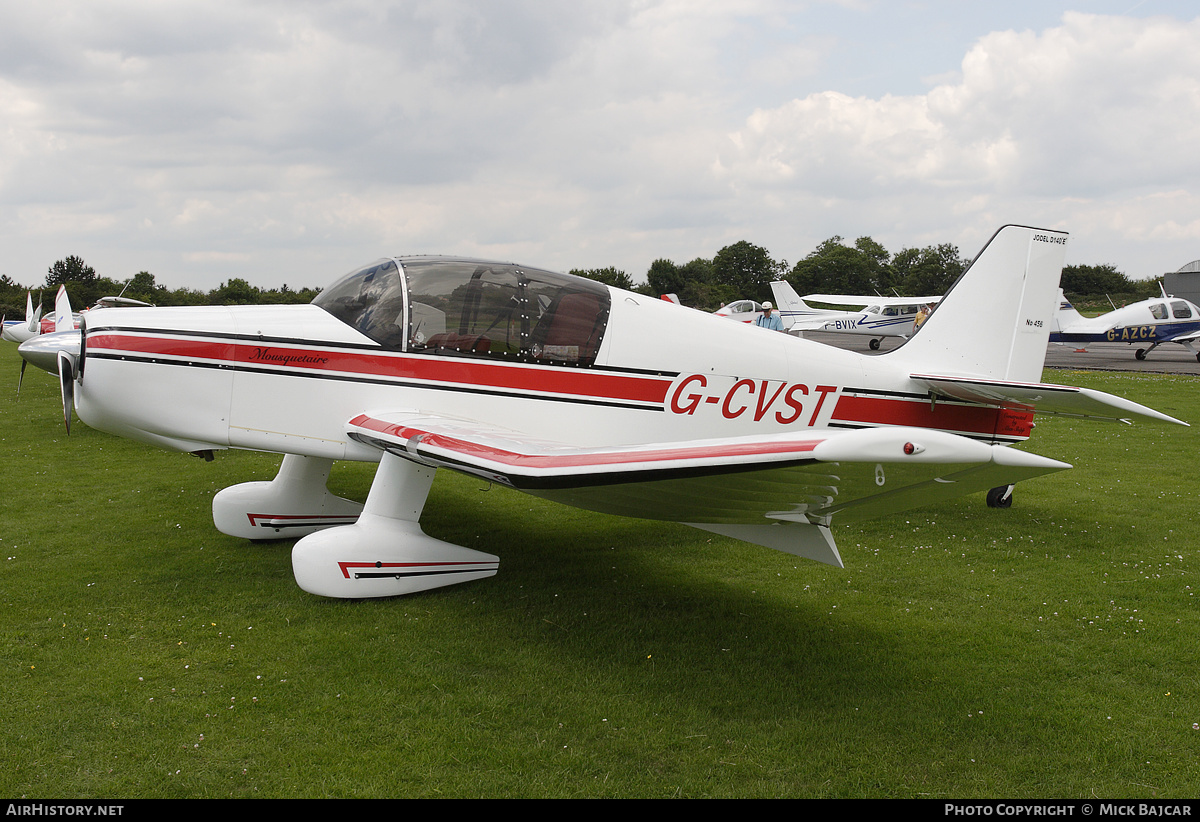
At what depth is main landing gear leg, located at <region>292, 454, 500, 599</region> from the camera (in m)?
4.55

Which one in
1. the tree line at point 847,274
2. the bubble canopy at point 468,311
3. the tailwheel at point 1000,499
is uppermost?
the tree line at point 847,274

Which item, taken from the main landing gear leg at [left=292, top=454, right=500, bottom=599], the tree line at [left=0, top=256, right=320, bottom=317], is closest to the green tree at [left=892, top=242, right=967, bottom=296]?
the tree line at [left=0, top=256, right=320, bottom=317]

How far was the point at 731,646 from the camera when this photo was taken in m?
4.17

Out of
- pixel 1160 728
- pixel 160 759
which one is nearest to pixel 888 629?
pixel 1160 728

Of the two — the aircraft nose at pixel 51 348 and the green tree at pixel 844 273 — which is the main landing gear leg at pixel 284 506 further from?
the green tree at pixel 844 273

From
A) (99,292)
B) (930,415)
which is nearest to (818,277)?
(99,292)

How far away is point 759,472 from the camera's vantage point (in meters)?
2.87

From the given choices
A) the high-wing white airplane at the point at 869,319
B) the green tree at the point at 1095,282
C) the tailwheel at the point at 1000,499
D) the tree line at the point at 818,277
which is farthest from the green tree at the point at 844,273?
the tailwheel at the point at 1000,499

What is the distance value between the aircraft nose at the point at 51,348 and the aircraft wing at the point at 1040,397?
5.76m

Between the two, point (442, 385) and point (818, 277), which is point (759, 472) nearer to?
point (442, 385)

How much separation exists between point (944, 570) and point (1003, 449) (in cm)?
336

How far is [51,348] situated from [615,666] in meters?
4.09

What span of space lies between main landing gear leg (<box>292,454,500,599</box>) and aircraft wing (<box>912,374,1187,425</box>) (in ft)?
11.8

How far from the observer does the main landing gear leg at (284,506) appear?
5875 mm
